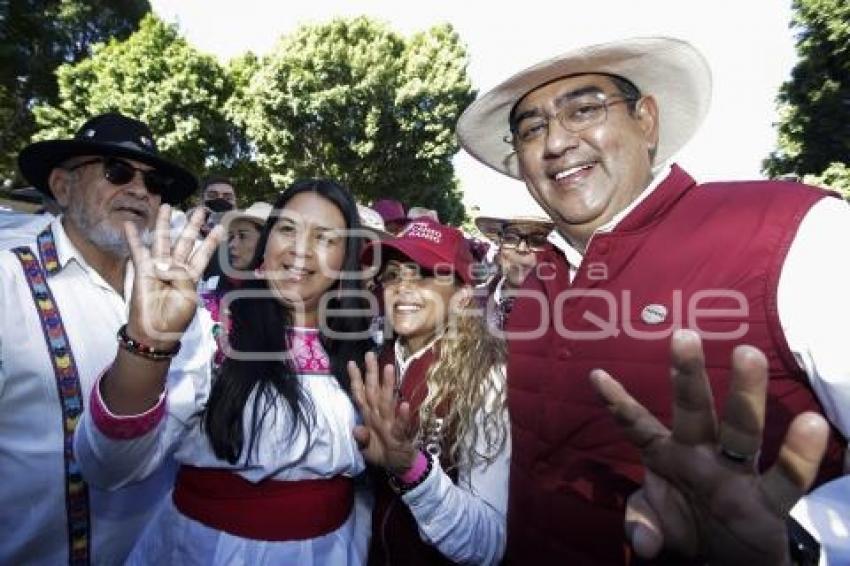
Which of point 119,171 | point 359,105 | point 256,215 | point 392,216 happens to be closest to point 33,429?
point 119,171

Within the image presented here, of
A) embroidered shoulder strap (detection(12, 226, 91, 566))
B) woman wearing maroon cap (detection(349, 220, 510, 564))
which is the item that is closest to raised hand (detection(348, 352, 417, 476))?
woman wearing maroon cap (detection(349, 220, 510, 564))

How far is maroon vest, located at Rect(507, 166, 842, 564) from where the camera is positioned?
139 centimetres

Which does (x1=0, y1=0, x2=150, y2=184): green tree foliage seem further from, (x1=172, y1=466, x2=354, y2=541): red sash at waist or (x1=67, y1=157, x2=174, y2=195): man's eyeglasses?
(x1=172, y1=466, x2=354, y2=541): red sash at waist

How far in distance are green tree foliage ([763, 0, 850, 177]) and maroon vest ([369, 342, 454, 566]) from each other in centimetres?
1787

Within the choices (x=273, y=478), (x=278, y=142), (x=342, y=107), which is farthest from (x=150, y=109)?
(x=273, y=478)

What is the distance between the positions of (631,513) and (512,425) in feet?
2.87

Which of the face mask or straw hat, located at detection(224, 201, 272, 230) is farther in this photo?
the face mask

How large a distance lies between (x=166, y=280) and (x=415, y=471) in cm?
106

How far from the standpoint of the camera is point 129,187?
275 cm

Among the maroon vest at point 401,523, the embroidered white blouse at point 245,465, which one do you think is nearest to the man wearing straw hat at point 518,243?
the maroon vest at point 401,523

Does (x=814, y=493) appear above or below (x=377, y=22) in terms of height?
below

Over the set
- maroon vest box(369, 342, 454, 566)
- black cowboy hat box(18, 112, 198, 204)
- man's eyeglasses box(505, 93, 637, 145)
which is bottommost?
maroon vest box(369, 342, 454, 566)

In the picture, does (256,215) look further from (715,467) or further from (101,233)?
(715,467)

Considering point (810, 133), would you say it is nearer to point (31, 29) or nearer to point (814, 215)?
point (814, 215)
